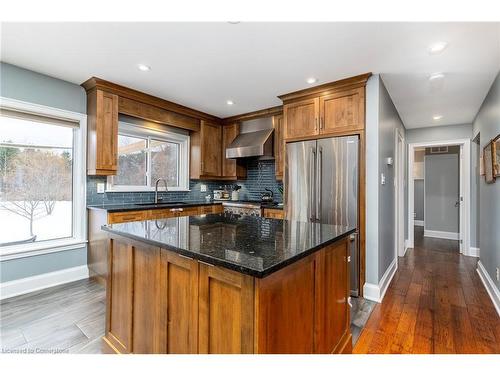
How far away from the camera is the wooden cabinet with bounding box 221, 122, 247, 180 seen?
467 centimetres

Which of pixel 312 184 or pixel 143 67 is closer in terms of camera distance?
pixel 143 67

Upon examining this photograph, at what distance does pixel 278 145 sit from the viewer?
407 centimetres

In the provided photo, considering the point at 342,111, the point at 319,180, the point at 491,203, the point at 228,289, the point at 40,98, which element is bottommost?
the point at 228,289

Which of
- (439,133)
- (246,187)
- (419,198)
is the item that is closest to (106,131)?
(246,187)

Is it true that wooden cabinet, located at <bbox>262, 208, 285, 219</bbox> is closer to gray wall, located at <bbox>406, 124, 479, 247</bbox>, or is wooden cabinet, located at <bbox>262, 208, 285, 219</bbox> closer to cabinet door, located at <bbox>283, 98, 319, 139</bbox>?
cabinet door, located at <bbox>283, 98, 319, 139</bbox>

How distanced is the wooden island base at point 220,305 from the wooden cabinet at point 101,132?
5.80 ft

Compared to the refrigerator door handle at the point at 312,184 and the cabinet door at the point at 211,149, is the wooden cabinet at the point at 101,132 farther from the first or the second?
the refrigerator door handle at the point at 312,184

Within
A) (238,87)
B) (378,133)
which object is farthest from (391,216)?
(238,87)

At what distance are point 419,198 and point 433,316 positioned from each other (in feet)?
19.6

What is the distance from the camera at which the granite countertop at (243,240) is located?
1026 mm

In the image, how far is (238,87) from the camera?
3.24 metres

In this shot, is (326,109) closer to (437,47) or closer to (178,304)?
(437,47)

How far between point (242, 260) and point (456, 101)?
4.07 metres
